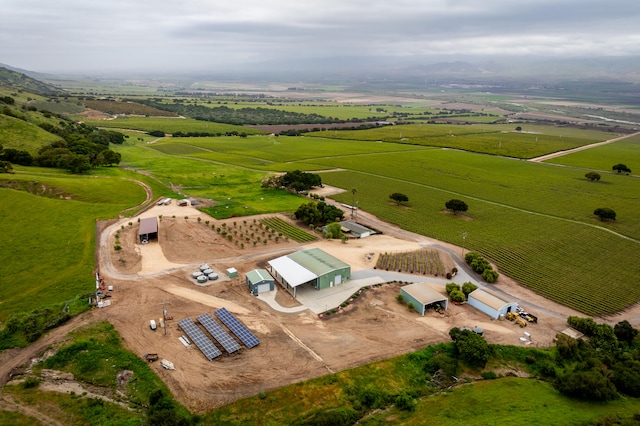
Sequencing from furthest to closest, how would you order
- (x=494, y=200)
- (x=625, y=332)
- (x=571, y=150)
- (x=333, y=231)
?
(x=571, y=150) < (x=494, y=200) < (x=333, y=231) < (x=625, y=332)

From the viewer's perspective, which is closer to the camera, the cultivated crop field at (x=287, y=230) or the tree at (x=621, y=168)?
the cultivated crop field at (x=287, y=230)

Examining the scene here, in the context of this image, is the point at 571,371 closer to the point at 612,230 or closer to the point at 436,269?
the point at 436,269

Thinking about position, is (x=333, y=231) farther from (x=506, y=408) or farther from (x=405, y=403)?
(x=506, y=408)

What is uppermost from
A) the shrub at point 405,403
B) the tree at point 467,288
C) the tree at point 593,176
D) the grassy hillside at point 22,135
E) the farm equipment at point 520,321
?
the grassy hillside at point 22,135

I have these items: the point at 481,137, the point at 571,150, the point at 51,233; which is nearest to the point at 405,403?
the point at 51,233

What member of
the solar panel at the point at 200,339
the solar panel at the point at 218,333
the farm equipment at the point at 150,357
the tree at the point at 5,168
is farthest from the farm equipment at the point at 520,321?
the tree at the point at 5,168

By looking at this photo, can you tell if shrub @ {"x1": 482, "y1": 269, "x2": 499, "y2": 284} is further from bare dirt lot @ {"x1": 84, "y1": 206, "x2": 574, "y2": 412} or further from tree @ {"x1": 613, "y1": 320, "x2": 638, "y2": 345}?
tree @ {"x1": 613, "y1": 320, "x2": 638, "y2": 345}

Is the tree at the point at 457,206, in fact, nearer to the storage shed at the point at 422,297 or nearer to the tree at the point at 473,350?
the storage shed at the point at 422,297
